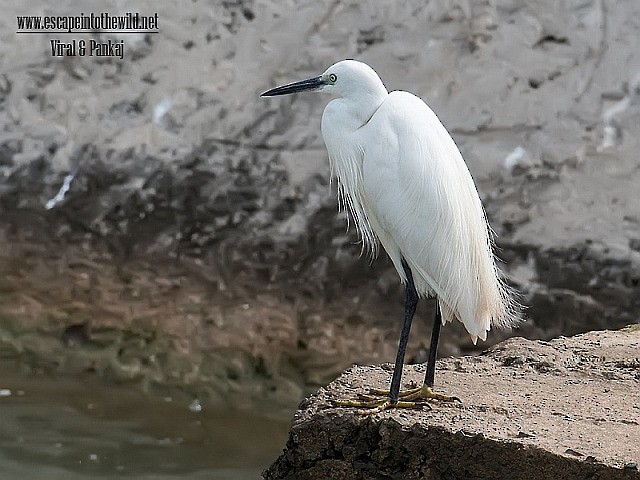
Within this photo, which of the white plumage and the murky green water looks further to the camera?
the murky green water

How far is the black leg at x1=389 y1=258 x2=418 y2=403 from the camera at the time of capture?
307cm

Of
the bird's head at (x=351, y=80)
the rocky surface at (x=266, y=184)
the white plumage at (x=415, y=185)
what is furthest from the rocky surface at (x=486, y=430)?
the rocky surface at (x=266, y=184)

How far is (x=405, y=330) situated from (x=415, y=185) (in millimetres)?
417

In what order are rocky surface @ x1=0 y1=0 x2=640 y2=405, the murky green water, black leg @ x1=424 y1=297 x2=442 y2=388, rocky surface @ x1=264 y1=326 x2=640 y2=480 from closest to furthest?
rocky surface @ x1=264 y1=326 x2=640 y2=480 < black leg @ x1=424 y1=297 x2=442 y2=388 < the murky green water < rocky surface @ x1=0 y1=0 x2=640 y2=405

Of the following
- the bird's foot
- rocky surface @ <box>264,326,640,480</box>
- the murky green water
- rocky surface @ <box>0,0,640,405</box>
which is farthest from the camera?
rocky surface @ <box>0,0,640,405</box>

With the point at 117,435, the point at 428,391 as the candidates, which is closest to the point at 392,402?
the point at 428,391

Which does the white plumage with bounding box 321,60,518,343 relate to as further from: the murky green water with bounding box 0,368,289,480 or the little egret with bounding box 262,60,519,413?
the murky green water with bounding box 0,368,289,480

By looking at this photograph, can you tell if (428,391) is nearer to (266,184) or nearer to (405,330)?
(405,330)

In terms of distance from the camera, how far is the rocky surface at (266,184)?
5.69 metres

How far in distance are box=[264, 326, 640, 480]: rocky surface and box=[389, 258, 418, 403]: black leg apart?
7 cm

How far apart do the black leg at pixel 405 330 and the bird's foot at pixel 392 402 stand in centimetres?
3

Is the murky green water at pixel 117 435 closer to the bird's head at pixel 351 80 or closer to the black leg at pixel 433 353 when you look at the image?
the black leg at pixel 433 353

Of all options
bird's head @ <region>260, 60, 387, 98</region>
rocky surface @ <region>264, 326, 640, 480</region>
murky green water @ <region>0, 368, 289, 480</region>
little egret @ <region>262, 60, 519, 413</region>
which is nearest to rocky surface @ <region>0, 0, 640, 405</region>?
murky green water @ <region>0, 368, 289, 480</region>

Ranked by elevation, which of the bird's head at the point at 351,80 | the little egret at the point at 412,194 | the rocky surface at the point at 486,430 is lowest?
the rocky surface at the point at 486,430
